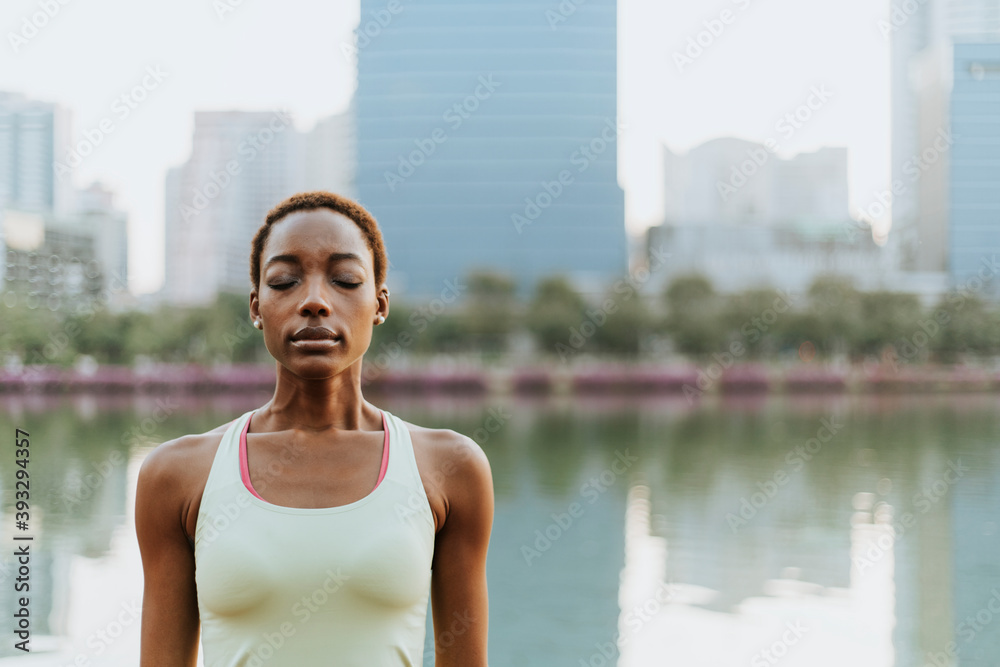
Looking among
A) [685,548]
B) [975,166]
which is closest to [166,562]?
[685,548]

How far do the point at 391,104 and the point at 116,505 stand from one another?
42483 millimetres

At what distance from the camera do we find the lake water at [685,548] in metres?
4.95

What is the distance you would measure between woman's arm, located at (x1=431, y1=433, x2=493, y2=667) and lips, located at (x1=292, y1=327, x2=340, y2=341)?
0.16 meters

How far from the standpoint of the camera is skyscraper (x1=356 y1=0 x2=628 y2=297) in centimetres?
4781

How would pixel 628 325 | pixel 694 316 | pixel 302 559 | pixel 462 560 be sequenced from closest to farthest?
pixel 302 559 → pixel 462 560 → pixel 694 316 → pixel 628 325

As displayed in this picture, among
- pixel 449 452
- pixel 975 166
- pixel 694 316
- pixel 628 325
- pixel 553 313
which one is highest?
pixel 975 166

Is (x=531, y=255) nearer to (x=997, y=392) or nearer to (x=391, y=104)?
(x=391, y=104)

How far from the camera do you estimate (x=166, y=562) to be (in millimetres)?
897

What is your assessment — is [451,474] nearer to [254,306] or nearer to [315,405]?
[315,405]

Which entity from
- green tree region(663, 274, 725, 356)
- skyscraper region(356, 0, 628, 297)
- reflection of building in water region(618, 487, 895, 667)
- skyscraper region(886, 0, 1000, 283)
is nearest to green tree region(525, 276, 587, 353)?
green tree region(663, 274, 725, 356)

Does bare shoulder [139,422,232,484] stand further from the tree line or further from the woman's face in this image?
the tree line

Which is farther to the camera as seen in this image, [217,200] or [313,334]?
[217,200]

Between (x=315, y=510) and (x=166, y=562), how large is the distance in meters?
0.16

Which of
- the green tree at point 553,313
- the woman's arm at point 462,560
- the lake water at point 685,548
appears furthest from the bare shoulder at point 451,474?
the green tree at point 553,313
